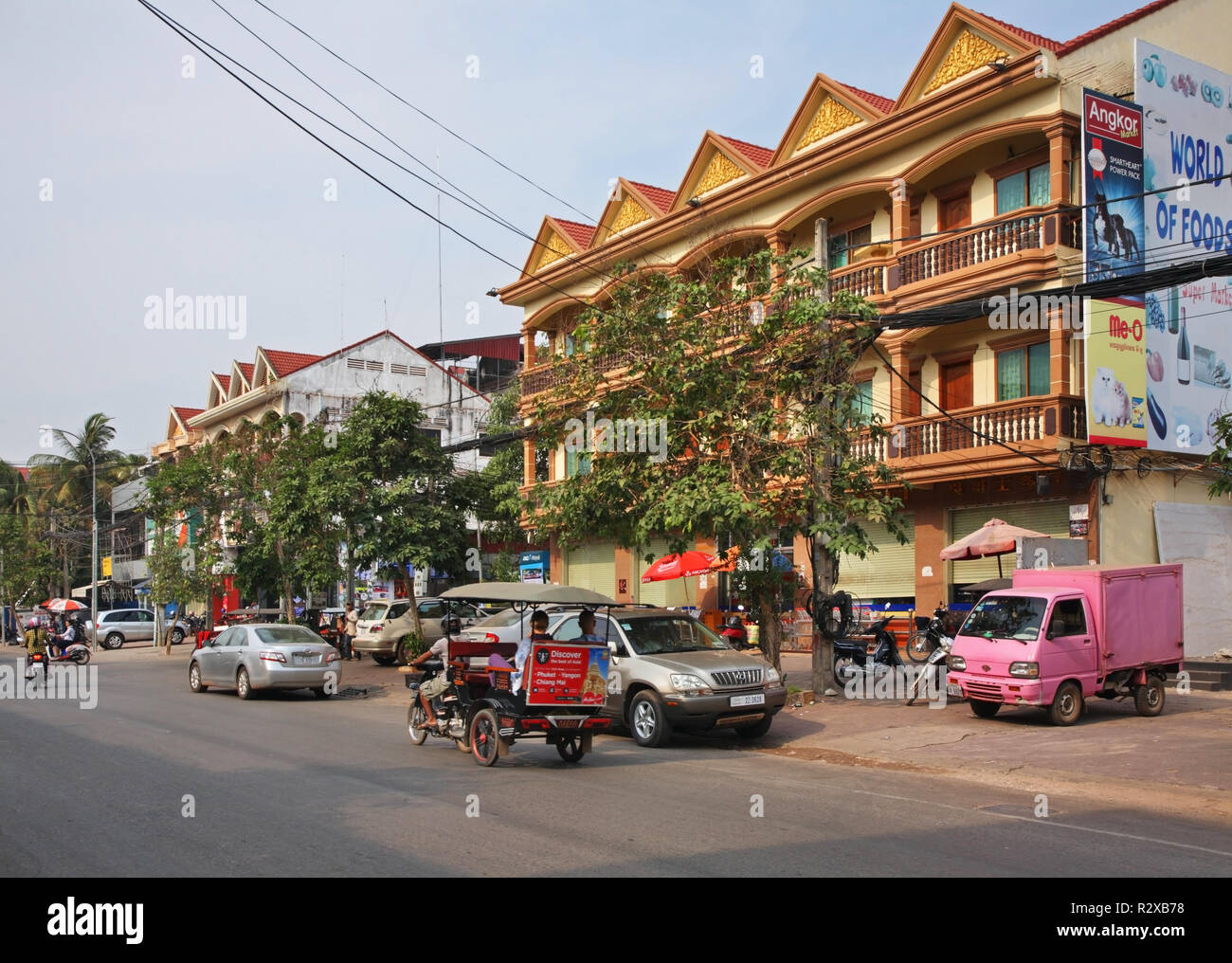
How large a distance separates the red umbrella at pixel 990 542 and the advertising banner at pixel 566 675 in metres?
10.3

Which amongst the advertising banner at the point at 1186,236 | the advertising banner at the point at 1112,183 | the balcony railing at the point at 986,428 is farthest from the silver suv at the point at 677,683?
the advertising banner at the point at 1186,236

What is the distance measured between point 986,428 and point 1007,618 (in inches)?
307

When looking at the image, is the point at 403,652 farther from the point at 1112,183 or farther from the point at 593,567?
the point at 1112,183

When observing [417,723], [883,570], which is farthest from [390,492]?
[417,723]

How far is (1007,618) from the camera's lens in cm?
1466

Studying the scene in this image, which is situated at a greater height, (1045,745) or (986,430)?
(986,430)

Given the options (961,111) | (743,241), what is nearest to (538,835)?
(961,111)

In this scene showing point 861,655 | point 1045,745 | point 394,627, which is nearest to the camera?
point 1045,745

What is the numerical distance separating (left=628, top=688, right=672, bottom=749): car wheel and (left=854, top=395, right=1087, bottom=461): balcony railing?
7.23 meters

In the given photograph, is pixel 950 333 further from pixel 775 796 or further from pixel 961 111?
pixel 775 796

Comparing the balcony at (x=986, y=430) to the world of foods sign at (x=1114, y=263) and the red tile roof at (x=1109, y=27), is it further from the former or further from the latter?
the red tile roof at (x=1109, y=27)

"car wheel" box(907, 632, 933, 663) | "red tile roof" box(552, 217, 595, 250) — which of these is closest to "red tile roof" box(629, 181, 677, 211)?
"red tile roof" box(552, 217, 595, 250)

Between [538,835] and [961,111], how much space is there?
61.5 feet

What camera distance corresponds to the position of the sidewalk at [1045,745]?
1073cm
